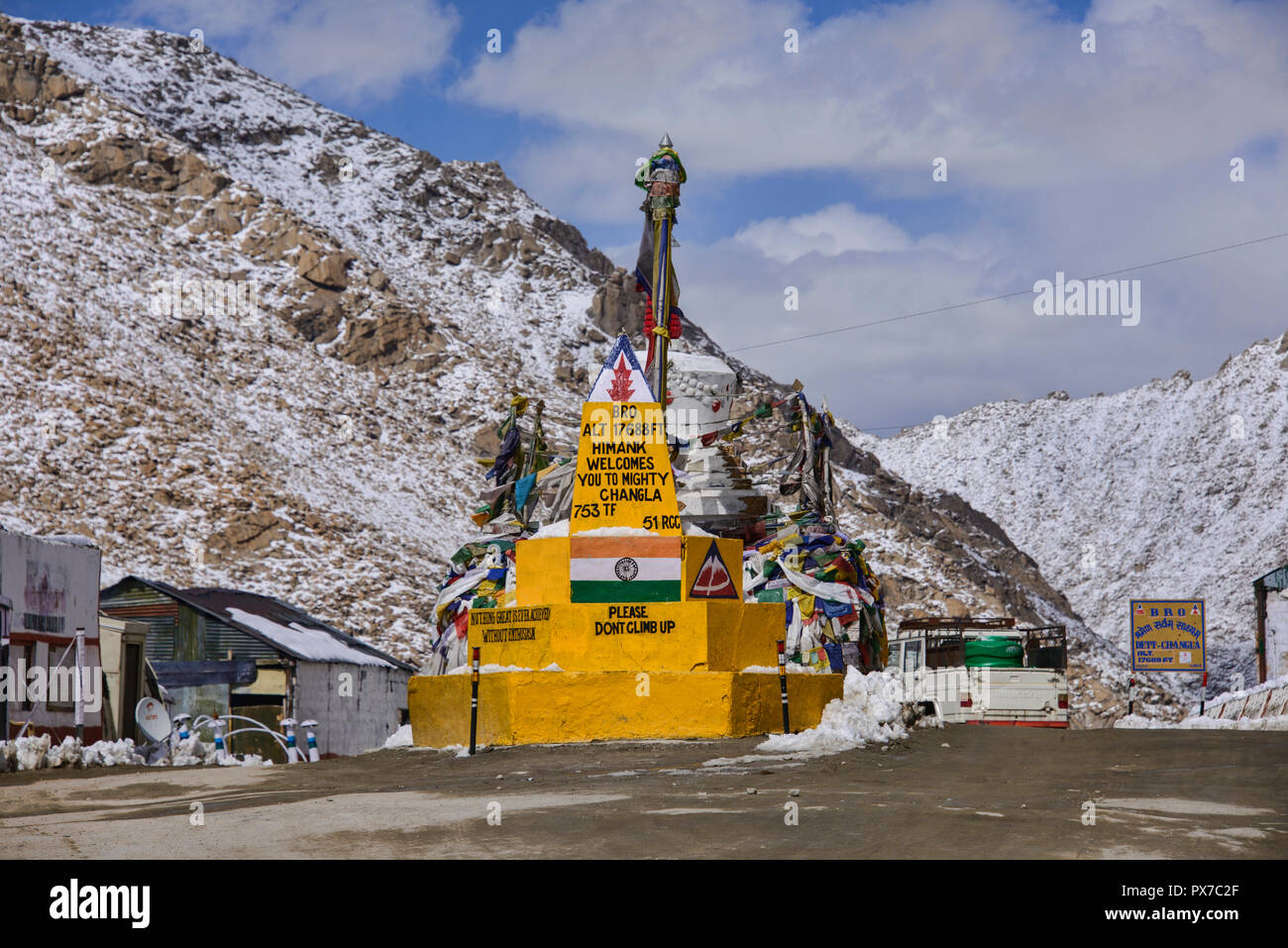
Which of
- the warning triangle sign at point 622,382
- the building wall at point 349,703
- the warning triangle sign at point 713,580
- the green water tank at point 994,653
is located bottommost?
the building wall at point 349,703

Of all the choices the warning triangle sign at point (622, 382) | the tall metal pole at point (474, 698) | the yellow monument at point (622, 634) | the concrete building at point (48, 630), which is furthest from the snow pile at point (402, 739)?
the warning triangle sign at point (622, 382)

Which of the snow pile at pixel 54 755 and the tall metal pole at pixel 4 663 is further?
the tall metal pole at pixel 4 663

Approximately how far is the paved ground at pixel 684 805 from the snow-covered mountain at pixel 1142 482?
89.1 metres

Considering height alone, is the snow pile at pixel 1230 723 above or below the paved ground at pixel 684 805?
below

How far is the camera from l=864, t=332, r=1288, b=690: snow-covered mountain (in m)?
121

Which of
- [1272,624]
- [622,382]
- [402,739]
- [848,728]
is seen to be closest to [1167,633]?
[1272,624]

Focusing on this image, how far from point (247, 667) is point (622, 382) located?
20.3 meters

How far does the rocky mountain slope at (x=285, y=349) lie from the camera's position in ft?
215

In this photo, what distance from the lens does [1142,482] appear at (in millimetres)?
152875

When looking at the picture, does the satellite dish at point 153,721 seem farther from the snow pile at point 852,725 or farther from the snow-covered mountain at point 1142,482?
the snow-covered mountain at point 1142,482

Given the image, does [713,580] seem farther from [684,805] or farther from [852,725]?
[684,805]

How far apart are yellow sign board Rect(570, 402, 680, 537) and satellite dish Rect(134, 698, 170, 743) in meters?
10.3

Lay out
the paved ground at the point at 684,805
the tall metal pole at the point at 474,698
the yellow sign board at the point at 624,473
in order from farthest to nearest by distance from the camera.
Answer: the yellow sign board at the point at 624,473 → the tall metal pole at the point at 474,698 → the paved ground at the point at 684,805

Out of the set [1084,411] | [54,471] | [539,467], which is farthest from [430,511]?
[1084,411]
